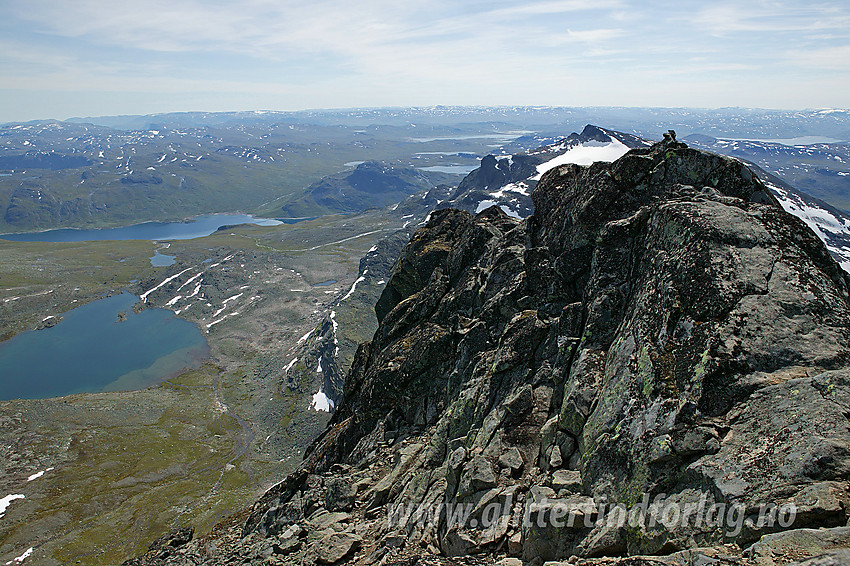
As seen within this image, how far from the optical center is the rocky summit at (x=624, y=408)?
10922mm

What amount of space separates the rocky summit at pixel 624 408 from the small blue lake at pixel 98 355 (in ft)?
468

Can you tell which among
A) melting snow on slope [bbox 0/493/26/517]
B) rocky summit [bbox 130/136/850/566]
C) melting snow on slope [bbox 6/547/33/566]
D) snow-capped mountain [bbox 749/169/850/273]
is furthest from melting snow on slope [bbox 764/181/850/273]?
melting snow on slope [bbox 0/493/26/517]

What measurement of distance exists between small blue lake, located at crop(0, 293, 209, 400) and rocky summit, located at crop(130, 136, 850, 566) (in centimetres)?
14260

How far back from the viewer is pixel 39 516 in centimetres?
7731

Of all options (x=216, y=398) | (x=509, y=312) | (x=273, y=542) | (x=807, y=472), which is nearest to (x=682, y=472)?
(x=807, y=472)

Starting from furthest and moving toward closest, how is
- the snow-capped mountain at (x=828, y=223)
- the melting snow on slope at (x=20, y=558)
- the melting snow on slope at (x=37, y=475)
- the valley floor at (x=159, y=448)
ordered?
the snow-capped mountain at (x=828, y=223), the melting snow on slope at (x=37, y=475), the valley floor at (x=159, y=448), the melting snow on slope at (x=20, y=558)

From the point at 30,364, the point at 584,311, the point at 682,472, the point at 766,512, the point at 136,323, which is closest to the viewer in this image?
the point at 766,512

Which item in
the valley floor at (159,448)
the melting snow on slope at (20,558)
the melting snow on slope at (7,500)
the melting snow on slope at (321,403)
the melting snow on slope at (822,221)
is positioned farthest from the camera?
the melting snow on slope at (822,221)

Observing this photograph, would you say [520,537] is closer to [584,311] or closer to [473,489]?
[473,489]

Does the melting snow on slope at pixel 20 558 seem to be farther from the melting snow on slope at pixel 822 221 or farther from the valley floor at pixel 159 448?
the melting snow on slope at pixel 822 221

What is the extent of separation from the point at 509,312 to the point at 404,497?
1180cm

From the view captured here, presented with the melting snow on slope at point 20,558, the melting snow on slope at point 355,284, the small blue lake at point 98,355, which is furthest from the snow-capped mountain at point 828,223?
the small blue lake at point 98,355

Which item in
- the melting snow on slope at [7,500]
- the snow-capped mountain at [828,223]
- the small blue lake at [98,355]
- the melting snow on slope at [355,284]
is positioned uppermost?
the snow-capped mountain at [828,223]

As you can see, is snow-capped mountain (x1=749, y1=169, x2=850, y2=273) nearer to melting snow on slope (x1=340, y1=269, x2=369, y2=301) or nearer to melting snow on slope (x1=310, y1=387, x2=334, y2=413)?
melting snow on slope (x1=340, y1=269, x2=369, y2=301)
